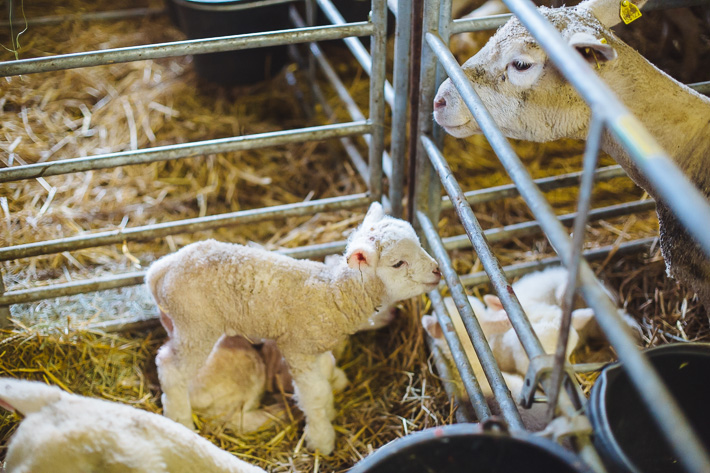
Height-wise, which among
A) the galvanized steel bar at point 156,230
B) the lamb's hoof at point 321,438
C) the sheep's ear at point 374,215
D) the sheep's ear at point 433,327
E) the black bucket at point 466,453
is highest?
the sheep's ear at point 374,215

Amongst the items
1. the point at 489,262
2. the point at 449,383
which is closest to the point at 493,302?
the point at 449,383

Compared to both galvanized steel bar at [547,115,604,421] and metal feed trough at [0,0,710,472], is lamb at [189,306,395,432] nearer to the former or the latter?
metal feed trough at [0,0,710,472]

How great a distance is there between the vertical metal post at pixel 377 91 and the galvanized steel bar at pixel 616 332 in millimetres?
954

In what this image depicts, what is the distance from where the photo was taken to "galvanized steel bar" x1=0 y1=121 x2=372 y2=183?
2812mm

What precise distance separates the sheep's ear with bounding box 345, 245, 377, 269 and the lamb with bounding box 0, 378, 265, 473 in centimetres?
95

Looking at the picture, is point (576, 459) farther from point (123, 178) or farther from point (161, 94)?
point (161, 94)

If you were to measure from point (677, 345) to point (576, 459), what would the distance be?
0.56 metres

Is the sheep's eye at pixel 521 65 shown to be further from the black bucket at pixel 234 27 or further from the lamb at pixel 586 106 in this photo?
the black bucket at pixel 234 27

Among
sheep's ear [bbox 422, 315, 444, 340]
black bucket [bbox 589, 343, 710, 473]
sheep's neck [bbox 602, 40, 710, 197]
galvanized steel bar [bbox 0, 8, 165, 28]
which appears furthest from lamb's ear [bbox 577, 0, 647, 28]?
galvanized steel bar [bbox 0, 8, 165, 28]

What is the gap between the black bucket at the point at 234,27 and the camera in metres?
4.50

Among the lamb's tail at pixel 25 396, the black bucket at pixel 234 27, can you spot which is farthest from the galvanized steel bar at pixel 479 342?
the black bucket at pixel 234 27

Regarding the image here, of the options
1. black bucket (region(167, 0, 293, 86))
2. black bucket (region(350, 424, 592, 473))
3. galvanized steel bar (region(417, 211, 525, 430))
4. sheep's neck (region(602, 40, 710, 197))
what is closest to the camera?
black bucket (region(350, 424, 592, 473))

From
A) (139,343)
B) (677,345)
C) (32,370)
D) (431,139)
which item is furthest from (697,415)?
(32,370)

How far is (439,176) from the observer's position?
2.95m
